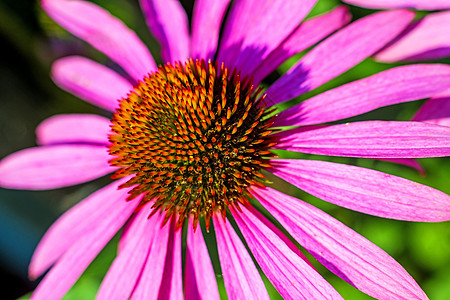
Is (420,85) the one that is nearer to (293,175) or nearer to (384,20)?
(384,20)

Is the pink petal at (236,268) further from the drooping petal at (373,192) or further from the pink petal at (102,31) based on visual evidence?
the pink petal at (102,31)

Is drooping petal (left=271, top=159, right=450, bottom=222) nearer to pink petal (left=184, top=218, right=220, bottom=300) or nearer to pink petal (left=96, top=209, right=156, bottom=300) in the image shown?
pink petal (left=184, top=218, right=220, bottom=300)

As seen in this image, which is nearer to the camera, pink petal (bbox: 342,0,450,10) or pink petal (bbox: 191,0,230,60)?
pink petal (bbox: 342,0,450,10)

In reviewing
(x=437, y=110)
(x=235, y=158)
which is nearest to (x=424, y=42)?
(x=437, y=110)

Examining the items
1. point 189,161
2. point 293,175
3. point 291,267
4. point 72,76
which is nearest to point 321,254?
point 291,267

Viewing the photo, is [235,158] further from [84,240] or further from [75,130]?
[75,130]

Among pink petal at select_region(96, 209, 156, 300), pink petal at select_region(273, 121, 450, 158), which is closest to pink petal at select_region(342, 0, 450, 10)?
pink petal at select_region(273, 121, 450, 158)

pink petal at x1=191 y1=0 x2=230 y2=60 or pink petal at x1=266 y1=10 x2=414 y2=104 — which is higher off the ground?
pink petal at x1=191 y1=0 x2=230 y2=60

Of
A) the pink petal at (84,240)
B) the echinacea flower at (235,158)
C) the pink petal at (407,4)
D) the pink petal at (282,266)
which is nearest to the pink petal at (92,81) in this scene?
the echinacea flower at (235,158)
